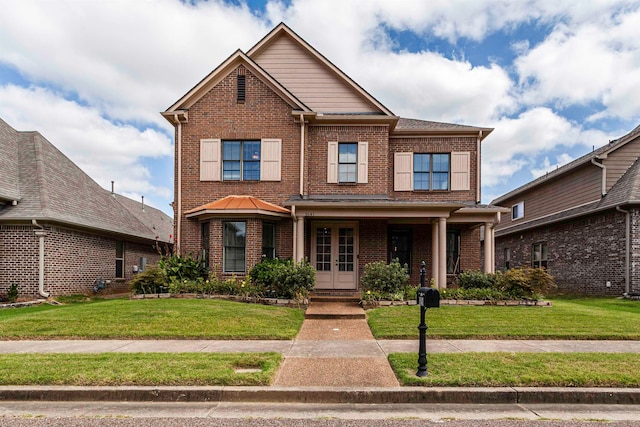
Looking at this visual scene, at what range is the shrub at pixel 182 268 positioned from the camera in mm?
12266

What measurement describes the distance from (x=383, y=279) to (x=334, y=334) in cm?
340

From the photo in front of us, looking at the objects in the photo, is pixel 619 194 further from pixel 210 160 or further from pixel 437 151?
pixel 210 160

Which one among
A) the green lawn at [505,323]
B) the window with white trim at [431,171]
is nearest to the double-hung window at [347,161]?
the window with white trim at [431,171]

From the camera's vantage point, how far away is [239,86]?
13.8 meters

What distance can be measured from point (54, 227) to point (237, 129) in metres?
7.08

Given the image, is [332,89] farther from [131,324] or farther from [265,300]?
[131,324]

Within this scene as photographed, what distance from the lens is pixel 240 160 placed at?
13.9 metres

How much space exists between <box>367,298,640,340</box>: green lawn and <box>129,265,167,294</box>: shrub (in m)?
6.46

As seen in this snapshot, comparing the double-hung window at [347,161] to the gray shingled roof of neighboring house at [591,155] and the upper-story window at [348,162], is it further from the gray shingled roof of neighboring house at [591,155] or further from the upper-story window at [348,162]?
the gray shingled roof of neighboring house at [591,155]

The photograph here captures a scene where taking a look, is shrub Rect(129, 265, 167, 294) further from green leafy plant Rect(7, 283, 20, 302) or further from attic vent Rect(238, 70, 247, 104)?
attic vent Rect(238, 70, 247, 104)

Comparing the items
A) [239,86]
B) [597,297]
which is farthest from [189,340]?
[597,297]

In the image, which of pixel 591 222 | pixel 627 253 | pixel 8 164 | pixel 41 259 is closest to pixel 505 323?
pixel 627 253

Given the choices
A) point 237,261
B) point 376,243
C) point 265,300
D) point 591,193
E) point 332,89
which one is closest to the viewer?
point 265,300

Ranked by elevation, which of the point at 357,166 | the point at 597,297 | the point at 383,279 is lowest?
the point at 597,297
